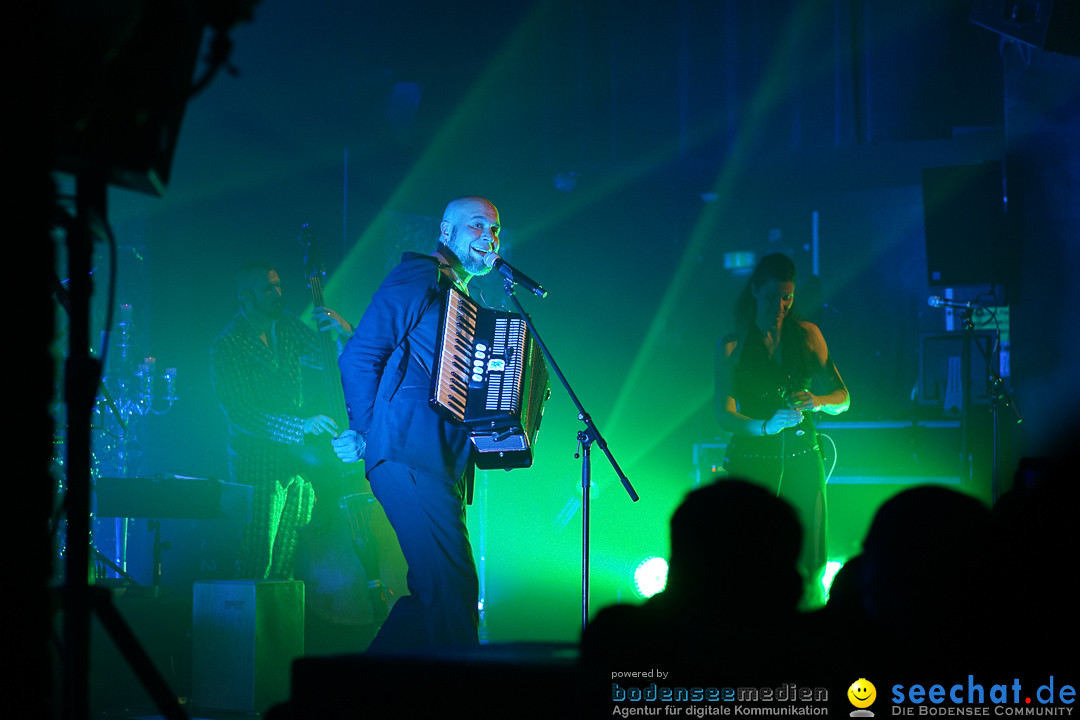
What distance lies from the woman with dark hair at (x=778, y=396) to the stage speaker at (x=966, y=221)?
1.94 metres

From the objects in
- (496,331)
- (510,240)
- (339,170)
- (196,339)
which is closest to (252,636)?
(496,331)

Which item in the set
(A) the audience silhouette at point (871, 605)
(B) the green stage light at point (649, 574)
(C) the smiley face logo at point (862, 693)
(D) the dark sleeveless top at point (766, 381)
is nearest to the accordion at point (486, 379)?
(D) the dark sleeveless top at point (766, 381)

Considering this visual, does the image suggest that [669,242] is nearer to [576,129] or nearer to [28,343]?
[576,129]

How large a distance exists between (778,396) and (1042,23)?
2666 mm

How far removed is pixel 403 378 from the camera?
4.23m

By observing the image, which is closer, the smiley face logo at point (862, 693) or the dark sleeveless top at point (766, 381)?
the smiley face logo at point (862, 693)

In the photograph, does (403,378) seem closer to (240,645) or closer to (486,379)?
(486,379)

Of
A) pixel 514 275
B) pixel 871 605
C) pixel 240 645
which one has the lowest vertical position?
pixel 240 645

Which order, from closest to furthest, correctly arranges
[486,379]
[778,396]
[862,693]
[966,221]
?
1. [862,693]
2. [486,379]
3. [778,396]
4. [966,221]

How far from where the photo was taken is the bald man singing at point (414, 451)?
3.99 meters

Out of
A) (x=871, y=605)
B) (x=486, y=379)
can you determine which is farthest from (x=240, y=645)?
(x=871, y=605)

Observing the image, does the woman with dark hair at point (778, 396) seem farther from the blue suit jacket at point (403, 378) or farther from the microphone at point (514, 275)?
the blue suit jacket at point (403, 378)

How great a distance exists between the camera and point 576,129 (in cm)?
837

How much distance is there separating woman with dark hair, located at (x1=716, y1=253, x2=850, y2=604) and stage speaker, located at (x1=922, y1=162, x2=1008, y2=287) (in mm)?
1941
